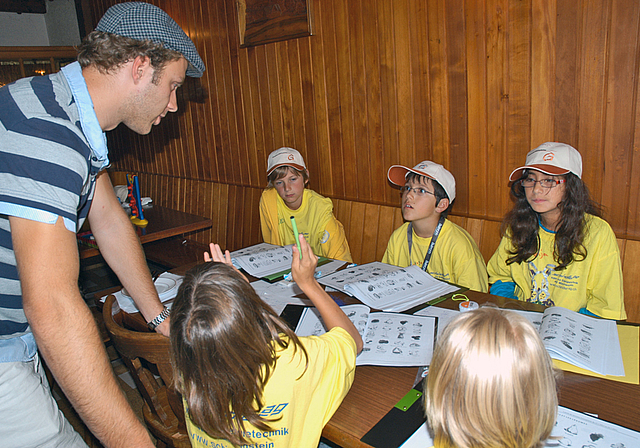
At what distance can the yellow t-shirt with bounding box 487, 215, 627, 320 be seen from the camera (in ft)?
6.73

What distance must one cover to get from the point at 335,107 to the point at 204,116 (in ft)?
6.17

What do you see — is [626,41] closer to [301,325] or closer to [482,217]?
[482,217]

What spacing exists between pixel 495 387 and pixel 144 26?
1.28 meters

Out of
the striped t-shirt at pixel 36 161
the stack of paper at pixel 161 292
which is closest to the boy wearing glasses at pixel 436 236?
the stack of paper at pixel 161 292

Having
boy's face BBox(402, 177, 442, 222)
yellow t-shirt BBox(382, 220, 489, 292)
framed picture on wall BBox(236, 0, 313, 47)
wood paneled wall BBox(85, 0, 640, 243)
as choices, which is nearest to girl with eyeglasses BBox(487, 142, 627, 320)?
yellow t-shirt BBox(382, 220, 489, 292)

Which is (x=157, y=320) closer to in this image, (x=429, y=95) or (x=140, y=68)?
(x=140, y=68)

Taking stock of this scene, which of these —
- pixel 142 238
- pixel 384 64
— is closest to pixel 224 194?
pixel 142 238

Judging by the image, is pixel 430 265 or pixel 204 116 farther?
pixel 204 116

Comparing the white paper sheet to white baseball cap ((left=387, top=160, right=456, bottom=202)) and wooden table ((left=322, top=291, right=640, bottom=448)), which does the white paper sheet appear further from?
white baseball cap ((left=387, top=160, right=456, bottom=202))

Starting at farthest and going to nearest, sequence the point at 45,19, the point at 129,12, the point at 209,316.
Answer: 1. the point at 45,19
2. the point at 129,12
3. the point at 209,316

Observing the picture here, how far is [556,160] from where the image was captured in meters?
2.10

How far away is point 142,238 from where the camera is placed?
3453 mm

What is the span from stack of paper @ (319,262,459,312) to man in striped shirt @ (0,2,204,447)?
3.41ft

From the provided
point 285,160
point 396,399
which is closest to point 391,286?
point 396,399
